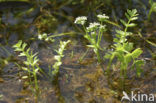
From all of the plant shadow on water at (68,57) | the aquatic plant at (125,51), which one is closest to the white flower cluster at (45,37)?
the plant shadow on water at (68,57)

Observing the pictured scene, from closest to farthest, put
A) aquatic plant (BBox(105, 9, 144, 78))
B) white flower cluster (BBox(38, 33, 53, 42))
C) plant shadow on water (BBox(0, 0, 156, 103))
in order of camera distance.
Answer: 1. aquatic plant (BBox(105, 9, 144, 78))
2. plant shadow on water (BBox(0, 0, 156, 103))
3. white flower cluster (BBox(38, 33, 53, 42))

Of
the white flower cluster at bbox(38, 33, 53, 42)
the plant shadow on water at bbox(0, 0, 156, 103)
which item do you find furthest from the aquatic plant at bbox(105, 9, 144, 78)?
the white flower cluster at bbox(38, 33, 53, 42)

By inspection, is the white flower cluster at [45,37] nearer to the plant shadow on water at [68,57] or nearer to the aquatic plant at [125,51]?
the plant shadow on water at [68,57]

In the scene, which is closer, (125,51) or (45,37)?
(125,51)

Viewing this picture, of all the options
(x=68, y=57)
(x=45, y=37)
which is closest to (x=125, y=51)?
(x=68, y=57)

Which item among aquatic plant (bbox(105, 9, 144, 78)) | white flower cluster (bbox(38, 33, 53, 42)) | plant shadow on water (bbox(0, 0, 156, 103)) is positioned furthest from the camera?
white flower cluster (bbox(38, 33, 53, 42))

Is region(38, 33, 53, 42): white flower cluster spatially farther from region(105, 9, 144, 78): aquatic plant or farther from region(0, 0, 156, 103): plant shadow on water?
region(105, 9, 144, 78): aquatic plant

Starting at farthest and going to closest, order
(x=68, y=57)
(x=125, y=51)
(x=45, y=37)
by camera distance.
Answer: (x=45, y=37) < (x=68, y=57) < (x=125, y=51)

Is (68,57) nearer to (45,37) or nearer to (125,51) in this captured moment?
(45,37)

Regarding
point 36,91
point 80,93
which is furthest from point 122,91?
point 36,91
